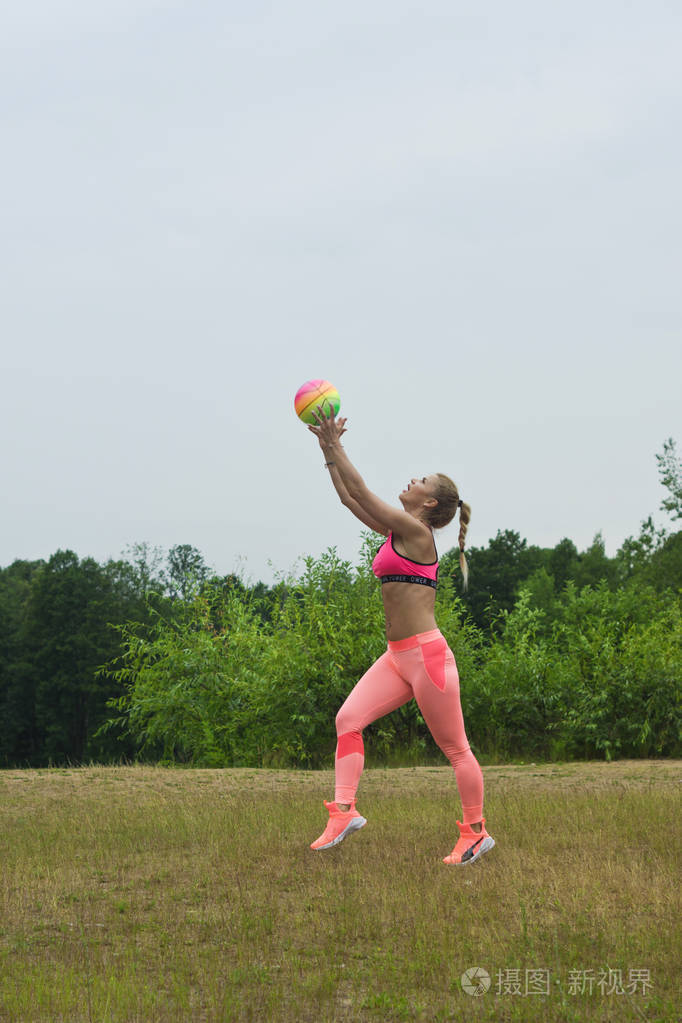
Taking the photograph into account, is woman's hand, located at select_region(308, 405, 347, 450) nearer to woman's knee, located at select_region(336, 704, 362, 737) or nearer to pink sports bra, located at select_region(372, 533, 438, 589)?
pink sports bra, located at select_region(372, 533, 438, 589)

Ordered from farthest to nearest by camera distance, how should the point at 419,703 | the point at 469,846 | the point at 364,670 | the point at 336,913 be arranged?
the point at 364,670 → the point at 419,703 → the point at 469,846 → the point at 336,913

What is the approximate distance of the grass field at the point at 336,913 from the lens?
4453 millimetres

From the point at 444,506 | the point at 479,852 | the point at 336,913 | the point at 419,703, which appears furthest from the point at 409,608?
the point at 336,913

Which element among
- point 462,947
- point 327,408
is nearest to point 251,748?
point 327,408

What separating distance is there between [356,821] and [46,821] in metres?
3.26

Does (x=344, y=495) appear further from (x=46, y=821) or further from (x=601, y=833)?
(x=46, y=821)

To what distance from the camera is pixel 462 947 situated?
506cm

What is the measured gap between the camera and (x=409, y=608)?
7.01 meters

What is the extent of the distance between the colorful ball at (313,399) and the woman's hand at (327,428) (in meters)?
0.04

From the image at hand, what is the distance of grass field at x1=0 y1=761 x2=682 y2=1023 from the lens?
4453 millimetres

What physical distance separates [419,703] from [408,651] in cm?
36

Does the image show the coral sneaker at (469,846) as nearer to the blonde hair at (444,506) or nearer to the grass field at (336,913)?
the grass field at (336,913)

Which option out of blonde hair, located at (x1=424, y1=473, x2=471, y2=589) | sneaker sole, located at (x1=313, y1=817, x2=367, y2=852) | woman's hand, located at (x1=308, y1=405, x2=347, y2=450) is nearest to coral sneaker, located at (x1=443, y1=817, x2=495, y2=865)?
sneaker sole, located at (x1=313, y1=817, x2=367, y2=852)

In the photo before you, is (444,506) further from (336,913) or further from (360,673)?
(360,673)
